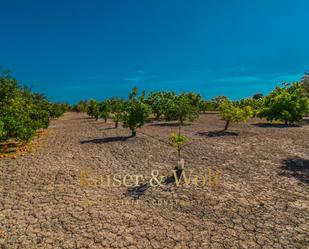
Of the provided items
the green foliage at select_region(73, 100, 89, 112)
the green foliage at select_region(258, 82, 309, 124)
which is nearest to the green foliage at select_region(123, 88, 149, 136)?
the green foliage at select_region(258, 82, 309, 124)

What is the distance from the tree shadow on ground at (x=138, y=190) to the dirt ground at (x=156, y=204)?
0.15 ft

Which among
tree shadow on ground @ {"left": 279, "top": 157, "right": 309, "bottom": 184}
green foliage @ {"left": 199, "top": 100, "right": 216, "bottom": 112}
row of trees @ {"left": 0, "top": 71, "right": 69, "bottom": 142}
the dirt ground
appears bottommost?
the dirt ground

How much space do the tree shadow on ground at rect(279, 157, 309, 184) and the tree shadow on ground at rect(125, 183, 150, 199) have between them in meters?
6.91

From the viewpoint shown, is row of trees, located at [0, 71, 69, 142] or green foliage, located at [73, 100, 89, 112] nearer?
row of trees, located at [0, 71, 69, 142]

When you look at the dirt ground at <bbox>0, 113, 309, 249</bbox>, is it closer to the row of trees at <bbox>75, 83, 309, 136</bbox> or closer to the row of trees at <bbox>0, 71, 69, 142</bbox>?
the row of trees at <bbox>0, 71, 69, 142</bbox>

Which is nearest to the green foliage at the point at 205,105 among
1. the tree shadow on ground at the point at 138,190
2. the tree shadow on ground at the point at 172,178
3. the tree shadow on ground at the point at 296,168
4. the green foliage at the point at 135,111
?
the green foliage at the point at 135,111

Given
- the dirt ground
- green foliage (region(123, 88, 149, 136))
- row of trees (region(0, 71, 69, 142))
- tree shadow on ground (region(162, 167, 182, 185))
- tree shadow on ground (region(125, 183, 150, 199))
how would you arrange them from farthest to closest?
green foliage (region(123, 88, 149, 136)) < row of trees (region(0, 71, 69, 142)) < tree shadow on ground (region(162, 167, 182, 185)) < tree shadow on ground (region(125, 183, 150, 199)) < the dirt ground

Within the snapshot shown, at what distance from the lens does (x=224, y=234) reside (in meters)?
7.64

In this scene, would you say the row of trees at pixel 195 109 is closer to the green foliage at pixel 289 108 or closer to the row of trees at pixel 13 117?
the green foliage at pixel 289 108

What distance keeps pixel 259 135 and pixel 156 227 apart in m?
18.7

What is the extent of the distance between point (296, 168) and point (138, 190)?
28.8 feet

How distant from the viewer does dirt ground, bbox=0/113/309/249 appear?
751 centimetres

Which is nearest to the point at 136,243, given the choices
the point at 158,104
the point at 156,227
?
the point at 156,227

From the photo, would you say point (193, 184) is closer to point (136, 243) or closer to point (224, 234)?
point (224, 234)
